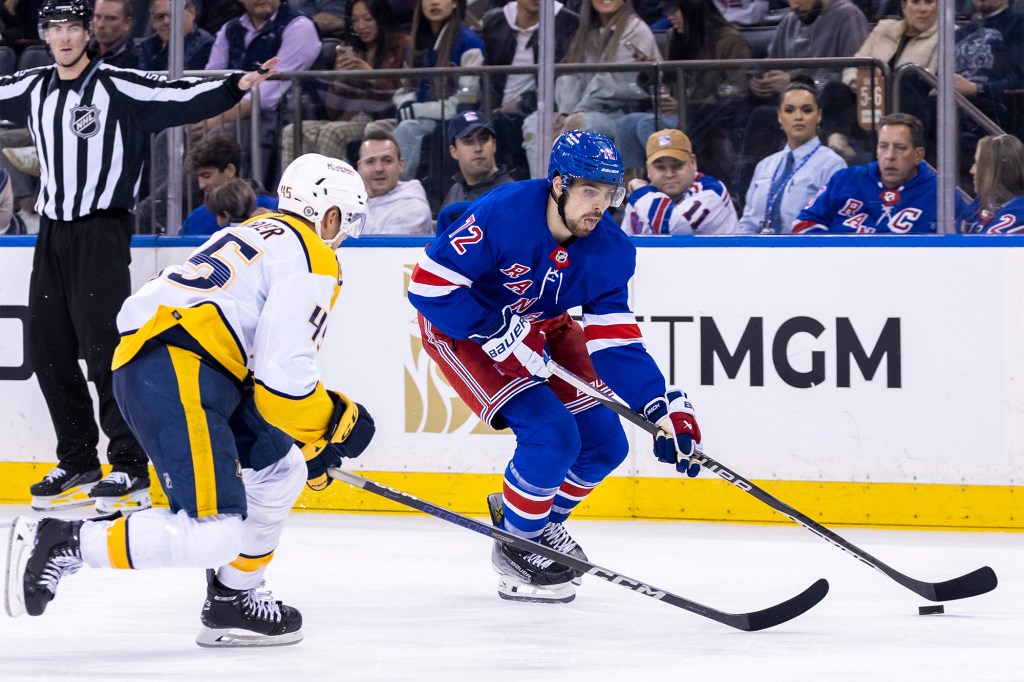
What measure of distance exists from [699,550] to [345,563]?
1026mm

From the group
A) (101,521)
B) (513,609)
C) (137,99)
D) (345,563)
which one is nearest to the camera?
(101,521)

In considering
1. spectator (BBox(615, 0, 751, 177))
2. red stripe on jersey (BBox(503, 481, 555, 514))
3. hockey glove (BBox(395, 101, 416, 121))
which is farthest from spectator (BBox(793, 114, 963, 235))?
red stripe on jersey (BBox(503, 481, 555, 514))

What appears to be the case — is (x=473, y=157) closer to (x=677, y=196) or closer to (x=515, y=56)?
(x=515, y=56)

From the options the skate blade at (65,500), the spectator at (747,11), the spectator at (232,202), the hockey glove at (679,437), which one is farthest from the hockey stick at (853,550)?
the skate blade at (65,500)

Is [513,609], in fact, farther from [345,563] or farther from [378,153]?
[378,153]

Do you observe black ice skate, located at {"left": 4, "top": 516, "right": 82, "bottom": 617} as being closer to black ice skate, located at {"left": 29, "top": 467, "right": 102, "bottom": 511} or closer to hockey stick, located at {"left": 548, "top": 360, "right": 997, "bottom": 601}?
hockey stick, located at {"left": 548, "top": 360, "right": 997, "bottom": 601}

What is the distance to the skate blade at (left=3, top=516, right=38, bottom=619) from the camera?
2.70 meters

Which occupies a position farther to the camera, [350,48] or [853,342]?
[350,48]

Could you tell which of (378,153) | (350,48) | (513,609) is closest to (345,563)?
(513,609)

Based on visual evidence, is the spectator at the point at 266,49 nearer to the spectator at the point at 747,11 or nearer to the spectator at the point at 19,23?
the spectator at the point at 19,23

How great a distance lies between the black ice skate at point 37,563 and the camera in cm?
270

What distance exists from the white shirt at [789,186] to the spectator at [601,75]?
491 millimetres

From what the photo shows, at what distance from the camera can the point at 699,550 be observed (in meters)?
4.13

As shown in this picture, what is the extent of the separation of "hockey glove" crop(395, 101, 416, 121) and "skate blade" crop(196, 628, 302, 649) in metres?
2.36
